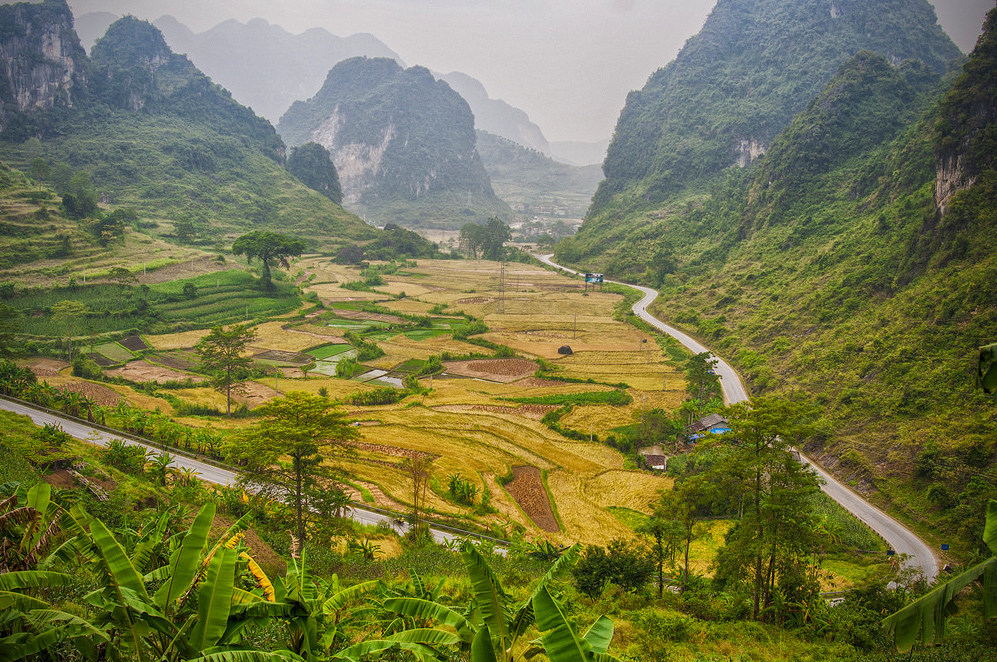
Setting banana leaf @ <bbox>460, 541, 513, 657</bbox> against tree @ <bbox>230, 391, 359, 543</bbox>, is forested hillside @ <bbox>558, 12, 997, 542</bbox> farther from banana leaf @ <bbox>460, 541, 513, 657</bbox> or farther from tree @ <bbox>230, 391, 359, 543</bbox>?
tree @ <bbox>230, 391, 359, 543</bbox>

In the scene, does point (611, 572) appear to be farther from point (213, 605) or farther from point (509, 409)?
point (509, 409)

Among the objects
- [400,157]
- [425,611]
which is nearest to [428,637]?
[425,611]

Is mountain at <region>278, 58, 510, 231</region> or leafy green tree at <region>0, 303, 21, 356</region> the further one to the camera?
mountain at <region>278, 58, 510, 231</region>

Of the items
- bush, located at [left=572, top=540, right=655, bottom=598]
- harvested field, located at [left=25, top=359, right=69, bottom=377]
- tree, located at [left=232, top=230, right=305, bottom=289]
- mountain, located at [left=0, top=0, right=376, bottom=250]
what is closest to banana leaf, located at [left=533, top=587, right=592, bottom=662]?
bush, located at [left=572, top=540, right=655, bottom=598]

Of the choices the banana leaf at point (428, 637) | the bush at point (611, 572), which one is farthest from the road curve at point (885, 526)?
the banana leaf at point (428, 637)

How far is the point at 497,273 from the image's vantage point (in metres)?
85.8

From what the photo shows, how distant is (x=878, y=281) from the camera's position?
36344 millimetres

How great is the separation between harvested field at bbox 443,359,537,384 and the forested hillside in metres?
15.4

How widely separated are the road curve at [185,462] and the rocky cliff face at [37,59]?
85.5m

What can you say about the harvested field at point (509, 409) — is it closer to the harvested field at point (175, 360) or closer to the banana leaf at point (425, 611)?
the harvested field at point (175, 360)

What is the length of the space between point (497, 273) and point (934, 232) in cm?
5906

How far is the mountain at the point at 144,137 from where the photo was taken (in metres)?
80.2

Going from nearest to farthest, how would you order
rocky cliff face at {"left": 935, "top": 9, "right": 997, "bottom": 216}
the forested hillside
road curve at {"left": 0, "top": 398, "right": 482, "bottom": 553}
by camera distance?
road curve at {"left": 0, "top": 398, "right": 482, "bottom": 553}
the forested hillside
rocky cliff face at {"left": 935, "top": 9, "right": 997, "bottom": 216}

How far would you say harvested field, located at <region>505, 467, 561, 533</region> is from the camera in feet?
62.5
